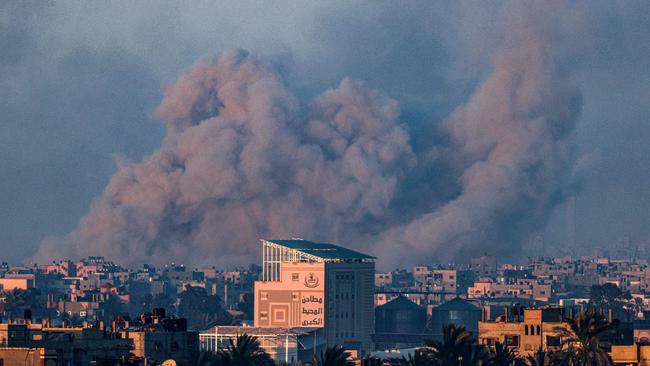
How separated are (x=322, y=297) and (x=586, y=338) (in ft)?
289

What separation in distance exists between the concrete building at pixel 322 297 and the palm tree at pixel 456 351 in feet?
262

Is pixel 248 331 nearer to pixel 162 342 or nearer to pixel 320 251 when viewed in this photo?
pixel 320 251

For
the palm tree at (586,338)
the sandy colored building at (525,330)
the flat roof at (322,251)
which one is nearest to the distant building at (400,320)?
the flat roof at (322,251)

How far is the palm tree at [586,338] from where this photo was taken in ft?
302

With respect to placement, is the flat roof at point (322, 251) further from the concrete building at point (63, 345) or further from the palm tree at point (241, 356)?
the concrete building at point (63, 345)

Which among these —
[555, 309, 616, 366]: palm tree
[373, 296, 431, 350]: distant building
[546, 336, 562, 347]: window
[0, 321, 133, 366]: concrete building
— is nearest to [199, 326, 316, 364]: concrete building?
[373, 296, 431, 350]: distant building

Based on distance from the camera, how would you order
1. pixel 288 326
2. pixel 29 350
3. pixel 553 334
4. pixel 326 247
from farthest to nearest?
pixel 326 247, pixel 288 326, pixel 553 334, pixel 29 350

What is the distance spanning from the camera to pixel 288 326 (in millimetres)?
177125

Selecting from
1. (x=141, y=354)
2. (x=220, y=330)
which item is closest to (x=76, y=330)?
(x=141, y=354)

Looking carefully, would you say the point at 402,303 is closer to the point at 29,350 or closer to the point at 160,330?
the point at 160,330

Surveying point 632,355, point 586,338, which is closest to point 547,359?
point 586,338

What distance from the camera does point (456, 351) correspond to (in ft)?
313

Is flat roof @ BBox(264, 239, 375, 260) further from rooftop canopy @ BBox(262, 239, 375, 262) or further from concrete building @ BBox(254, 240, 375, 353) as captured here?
concrete building @ BBox(254, 240, 375, 353)

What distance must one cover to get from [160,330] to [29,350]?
26.5 m
